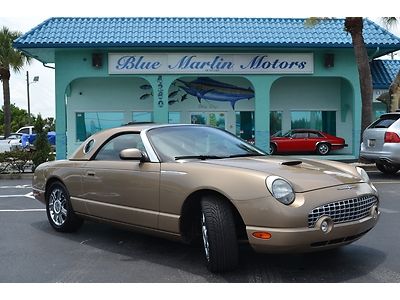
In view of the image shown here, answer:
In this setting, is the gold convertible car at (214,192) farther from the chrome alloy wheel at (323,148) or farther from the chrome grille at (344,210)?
the chrome alloy wheel at (323,148)

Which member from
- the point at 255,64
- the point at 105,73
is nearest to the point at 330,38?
the point at 255,64

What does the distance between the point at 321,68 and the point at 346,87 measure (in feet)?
8.46

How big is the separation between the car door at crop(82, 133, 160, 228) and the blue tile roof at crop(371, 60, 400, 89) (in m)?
17.6

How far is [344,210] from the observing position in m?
4.29

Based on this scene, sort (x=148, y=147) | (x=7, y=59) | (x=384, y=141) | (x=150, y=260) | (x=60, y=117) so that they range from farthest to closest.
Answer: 1. (x=7, y=59)
2. (x=60, y=117)
3. (x=384, y=141)
4. (x=148, y=147)
5. (x=150, y=260)

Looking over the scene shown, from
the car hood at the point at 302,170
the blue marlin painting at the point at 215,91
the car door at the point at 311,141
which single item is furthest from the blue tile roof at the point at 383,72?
the car hood at the point at 302,170

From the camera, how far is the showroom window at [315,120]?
22656mm

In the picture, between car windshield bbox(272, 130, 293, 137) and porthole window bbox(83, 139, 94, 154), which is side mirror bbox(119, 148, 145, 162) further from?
car windshield bbox(272, 130, 293, 137)

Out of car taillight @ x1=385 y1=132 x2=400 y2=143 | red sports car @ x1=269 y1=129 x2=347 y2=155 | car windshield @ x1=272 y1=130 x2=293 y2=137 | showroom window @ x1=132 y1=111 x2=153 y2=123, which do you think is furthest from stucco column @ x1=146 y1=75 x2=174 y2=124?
car taillight @ x1=385 y1=132 x2=400 y2=143

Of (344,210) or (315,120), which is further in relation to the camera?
(315,120)

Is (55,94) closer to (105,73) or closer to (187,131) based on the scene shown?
(105,73)

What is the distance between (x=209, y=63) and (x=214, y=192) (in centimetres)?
1505

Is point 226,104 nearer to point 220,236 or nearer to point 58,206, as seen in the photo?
point 58,206

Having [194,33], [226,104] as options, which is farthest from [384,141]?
[226,104]
